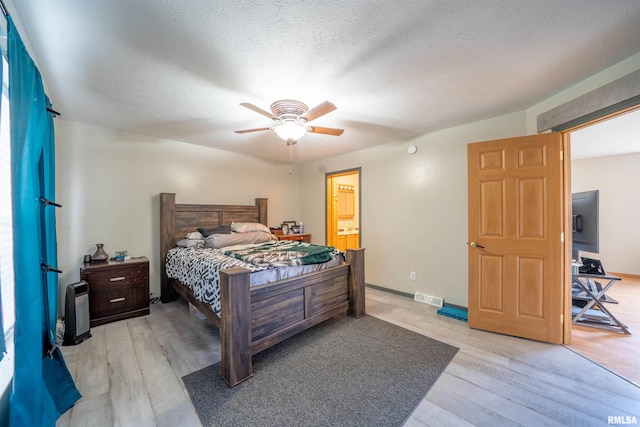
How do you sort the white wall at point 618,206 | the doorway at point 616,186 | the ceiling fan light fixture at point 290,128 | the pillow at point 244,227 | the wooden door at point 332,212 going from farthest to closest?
the wooden door at point 332,212, the white wall at point 618,206, the pillow at point 244,227, the doorway at point 616,186, the ceiling fan light fixture at point 290,128

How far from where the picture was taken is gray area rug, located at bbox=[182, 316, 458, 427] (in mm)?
1594

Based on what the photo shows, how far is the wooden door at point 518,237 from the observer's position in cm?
240

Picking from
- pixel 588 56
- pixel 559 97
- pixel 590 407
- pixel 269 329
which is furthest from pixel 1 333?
pixel 559 97

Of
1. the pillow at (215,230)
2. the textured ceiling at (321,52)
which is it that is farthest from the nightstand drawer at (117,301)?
the textured ceiling at (321,52)

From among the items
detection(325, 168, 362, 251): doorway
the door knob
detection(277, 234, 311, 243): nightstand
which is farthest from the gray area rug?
detection(277, 234, 311, 243): nightstand

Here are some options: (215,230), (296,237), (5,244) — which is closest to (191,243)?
(215,230)

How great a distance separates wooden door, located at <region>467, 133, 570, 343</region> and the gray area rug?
82 centimetres

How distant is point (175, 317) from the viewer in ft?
10.1

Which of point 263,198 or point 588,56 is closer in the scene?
point 588,56

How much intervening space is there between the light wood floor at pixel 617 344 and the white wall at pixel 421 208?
1093 millimetres

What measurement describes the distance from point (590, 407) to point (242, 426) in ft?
7.58

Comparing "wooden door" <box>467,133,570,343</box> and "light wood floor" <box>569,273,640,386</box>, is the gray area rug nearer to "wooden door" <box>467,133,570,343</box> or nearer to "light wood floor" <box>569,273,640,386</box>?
"wooden door" <box>467,133,570,343</box>

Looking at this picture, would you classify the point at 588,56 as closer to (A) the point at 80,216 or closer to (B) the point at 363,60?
(B) the point at 363,60

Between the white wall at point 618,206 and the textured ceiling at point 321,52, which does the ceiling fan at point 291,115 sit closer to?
the textured ceiling at point 321,52
